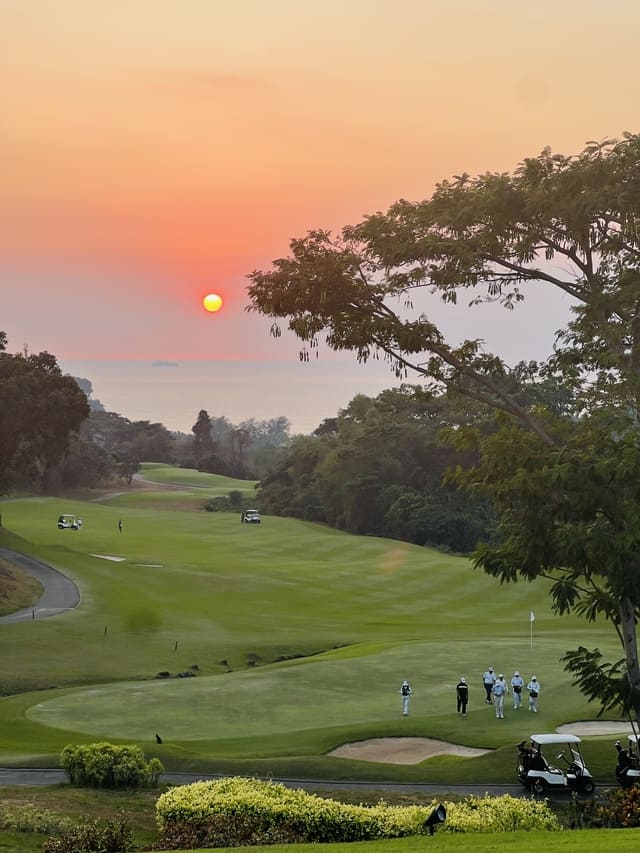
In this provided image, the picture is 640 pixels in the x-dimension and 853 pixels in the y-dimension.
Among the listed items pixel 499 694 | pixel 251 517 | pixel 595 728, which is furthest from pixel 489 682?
pixel 251 517

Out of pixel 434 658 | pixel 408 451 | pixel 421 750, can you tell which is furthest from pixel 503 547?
pixel 408 451

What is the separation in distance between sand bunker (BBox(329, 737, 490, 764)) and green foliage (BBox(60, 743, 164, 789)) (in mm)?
7334

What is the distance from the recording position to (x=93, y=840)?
55.7 feet

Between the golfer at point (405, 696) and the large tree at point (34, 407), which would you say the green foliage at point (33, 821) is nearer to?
the golfer at point (405, 696)

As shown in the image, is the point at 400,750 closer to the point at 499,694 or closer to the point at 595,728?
the point at 499,694

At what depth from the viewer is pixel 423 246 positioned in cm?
2734

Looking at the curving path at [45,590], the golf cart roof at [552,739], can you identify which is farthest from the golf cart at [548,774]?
the curving path at [45,590]

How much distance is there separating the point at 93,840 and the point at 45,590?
47662mm

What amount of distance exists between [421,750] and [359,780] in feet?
16.3

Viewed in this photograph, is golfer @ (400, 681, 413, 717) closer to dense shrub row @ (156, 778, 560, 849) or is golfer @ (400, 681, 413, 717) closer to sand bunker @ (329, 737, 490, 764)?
sand bunker @ (329, 737, 490, 764)

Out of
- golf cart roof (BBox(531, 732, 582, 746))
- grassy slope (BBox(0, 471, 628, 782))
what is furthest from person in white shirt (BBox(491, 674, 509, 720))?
golf cart roof (BBox(531, 732, 582, 746))

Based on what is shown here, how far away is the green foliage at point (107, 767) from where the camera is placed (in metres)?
22.3

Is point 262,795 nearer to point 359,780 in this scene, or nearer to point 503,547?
point 359,780

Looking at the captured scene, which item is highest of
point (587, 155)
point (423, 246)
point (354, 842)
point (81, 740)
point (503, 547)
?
point (587, 155)
